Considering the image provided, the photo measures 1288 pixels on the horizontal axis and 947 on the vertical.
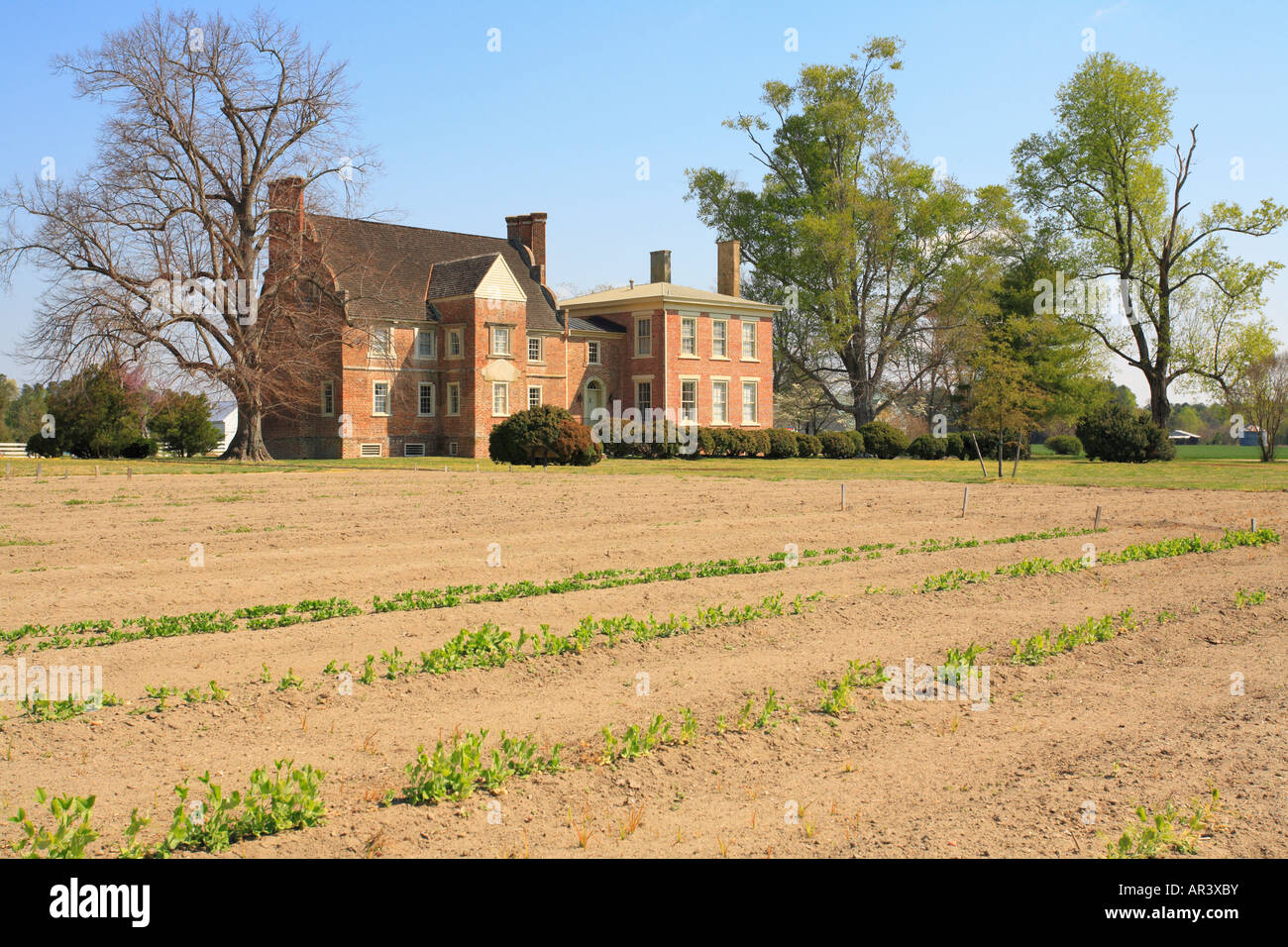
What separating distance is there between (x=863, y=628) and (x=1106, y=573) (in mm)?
4652

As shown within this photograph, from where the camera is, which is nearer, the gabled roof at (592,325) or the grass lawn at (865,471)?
the grass lawn at (865,471)

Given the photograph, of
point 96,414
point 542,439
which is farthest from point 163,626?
point 96,414

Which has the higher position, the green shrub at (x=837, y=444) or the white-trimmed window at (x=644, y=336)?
→ the white-trimmed window at (x=644, y=336)

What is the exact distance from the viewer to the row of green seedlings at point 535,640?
777 cm

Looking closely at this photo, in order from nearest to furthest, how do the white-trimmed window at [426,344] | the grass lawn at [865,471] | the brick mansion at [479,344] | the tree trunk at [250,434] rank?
the grass lawn at [865,471], the tree trunk at [250,434], the brick mansion at [479,344], the white-trimmed window at [426,344]

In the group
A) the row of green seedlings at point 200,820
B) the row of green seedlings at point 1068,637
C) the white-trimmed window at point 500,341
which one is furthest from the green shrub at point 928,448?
the row of green seedlings at point 200,820

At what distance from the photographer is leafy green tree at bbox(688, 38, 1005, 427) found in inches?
2323

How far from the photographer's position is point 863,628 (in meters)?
9.54

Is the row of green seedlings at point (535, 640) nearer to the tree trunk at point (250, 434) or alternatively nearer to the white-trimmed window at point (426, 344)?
the tree trunk at point (250, 434)

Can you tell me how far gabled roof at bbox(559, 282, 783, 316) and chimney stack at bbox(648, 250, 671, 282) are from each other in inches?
51.1

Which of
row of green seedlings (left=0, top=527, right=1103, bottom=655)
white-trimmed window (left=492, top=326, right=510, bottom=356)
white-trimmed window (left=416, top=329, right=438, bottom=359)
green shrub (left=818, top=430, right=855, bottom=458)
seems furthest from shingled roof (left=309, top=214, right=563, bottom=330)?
row of green seedlings (left=0, top=527, right=1103, bottom=655)

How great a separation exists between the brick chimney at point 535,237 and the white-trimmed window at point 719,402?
10700 millimetres

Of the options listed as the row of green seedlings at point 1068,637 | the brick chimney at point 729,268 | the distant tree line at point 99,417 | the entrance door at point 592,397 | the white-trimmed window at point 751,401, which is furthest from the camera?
the brick chimney at point 729,268
